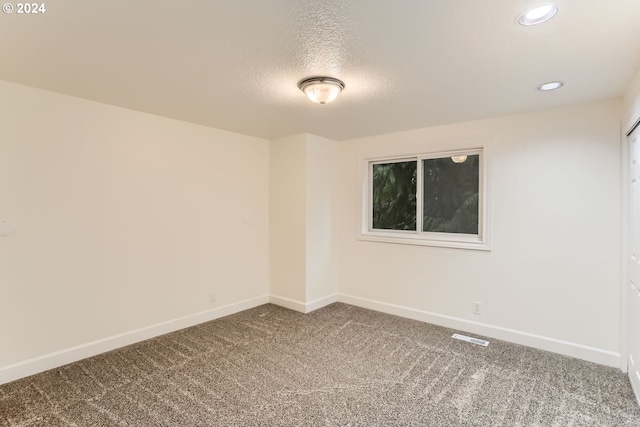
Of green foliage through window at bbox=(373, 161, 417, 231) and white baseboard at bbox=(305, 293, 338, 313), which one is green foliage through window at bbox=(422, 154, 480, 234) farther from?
white baseboard at bbox=(305, 293, 338, 313)

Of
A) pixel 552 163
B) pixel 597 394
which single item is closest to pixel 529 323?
pixel 597 394

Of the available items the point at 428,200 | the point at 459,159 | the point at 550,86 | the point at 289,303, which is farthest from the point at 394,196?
the point at 550,86

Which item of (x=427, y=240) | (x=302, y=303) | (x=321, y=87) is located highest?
(x=321, y=87)

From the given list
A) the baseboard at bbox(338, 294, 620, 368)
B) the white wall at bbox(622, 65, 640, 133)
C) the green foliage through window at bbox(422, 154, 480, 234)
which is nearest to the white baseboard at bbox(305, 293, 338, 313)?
the baseboard at bbox(338, 294, 620, 368)

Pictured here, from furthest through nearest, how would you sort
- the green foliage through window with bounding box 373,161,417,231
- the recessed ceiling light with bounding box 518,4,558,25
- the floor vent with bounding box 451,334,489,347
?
the green foliage through window with bounding box 373,161,417,231 → the floor vent with bounding box 451,334,489,347 → the recessed ceiling light with bounding box 518,4,558,25

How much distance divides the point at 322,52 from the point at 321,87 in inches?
15.9

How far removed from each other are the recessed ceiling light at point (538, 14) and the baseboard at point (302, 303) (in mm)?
3553

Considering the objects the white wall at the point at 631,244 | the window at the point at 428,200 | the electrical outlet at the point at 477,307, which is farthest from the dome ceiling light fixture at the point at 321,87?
the electrical outlet at the point at 477,307

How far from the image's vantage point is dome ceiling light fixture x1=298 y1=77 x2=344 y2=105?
2.33m

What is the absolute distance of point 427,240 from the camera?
152 inches

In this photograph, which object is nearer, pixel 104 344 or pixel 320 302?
pixel 104 344

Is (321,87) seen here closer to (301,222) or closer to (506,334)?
(301,222)

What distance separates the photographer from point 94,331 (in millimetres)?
2953

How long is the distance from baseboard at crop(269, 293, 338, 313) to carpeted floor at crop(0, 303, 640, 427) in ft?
2.56
